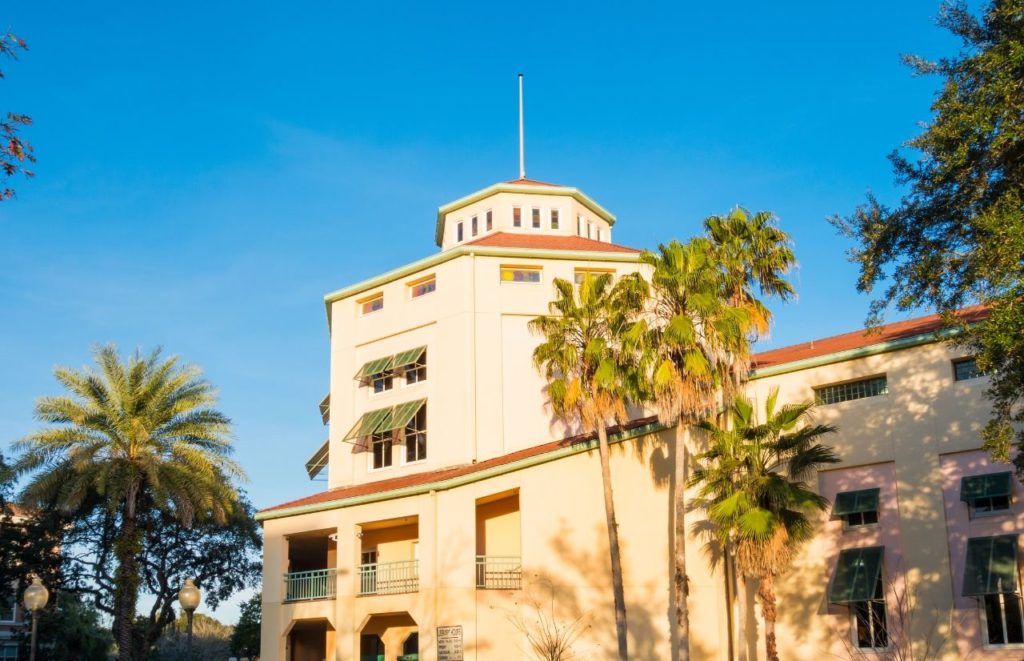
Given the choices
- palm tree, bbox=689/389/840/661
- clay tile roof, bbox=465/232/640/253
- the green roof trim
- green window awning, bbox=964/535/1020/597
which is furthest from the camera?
clay tile roof, bbox=465/232/640/253

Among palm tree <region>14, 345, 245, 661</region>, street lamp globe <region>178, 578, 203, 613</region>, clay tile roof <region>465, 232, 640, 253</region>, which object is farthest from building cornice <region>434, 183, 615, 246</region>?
street lamp globe <region>178, 578, 203, 613</region>

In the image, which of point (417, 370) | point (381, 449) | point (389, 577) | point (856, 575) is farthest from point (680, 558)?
point (381, 449)

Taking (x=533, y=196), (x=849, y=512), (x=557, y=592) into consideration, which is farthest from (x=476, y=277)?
(x=849, y=512)

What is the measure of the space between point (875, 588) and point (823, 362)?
6.20 meters

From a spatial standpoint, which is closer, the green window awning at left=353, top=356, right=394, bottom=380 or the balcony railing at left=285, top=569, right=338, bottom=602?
the balcony railing at left=285, top=569, right=338, bottom=602

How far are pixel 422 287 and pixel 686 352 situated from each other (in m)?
15.3

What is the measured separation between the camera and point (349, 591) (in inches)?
1399

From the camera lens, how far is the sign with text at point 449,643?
32.4 m

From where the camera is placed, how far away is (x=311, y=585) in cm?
3712

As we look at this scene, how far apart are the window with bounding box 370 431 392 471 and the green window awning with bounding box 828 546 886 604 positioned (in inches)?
734

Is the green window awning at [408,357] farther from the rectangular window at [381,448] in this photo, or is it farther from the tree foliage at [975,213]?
the tree foliage at [975,213]

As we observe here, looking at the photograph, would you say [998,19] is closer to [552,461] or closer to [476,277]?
[552,461]

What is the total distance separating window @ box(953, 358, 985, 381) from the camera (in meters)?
28.0

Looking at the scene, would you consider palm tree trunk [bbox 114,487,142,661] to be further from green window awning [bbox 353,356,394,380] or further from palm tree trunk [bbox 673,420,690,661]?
palm tree trunk [bbox 673,420,690,661]
